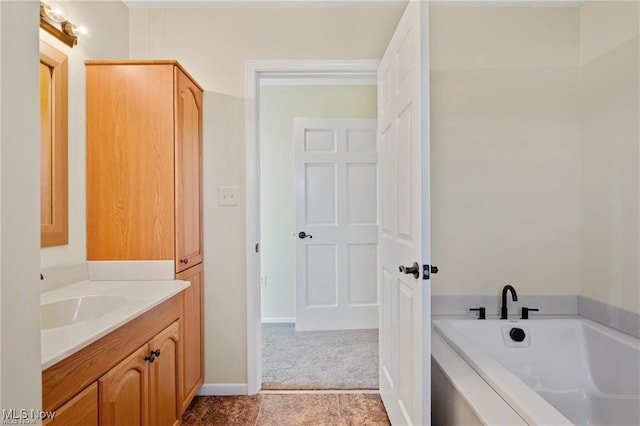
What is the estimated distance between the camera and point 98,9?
6.10ft

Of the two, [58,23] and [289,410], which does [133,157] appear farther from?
[289,410]

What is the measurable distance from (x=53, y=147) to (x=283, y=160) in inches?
82.1

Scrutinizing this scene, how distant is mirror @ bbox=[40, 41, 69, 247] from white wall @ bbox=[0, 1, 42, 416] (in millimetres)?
1193

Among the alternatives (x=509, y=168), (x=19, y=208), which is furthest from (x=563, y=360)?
(x=19, y=208)

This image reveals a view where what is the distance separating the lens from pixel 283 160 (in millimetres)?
3455

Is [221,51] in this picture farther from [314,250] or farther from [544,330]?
[544,330]

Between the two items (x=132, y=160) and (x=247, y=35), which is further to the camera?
(x=247, y=35)

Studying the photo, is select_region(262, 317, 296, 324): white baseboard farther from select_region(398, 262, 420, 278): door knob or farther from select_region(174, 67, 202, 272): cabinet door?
select_region(398, 262, 420, 278): door knob

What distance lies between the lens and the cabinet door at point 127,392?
1107mm

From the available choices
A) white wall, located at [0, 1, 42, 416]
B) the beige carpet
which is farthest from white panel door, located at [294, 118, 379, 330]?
white wall, located at [0, 1, 42, 416]

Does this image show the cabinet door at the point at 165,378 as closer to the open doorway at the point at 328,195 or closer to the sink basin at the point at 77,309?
the sink basin at the point at 77,309

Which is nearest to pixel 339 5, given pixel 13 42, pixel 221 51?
pixel 221 51

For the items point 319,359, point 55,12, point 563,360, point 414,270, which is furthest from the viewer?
point 319,359

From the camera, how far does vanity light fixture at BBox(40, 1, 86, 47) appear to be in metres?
1.44
